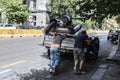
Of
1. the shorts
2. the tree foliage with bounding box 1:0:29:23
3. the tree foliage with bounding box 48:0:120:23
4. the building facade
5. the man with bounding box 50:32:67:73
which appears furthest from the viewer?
the building facade

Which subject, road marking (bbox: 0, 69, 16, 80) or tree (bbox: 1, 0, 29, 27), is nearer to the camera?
road marking (bbox: 0, 69, 16, 80)

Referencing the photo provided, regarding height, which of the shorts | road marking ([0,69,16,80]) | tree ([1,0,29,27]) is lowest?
road marking ([0,69,16,80])

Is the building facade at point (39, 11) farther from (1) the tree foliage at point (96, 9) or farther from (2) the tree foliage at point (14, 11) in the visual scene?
(1) the tree foliage at point (96, 9)

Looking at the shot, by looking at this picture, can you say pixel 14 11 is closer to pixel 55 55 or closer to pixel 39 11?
pixel 39 11

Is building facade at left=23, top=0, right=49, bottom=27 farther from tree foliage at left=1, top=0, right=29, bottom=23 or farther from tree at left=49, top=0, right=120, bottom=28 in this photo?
tree at left=49, top=0, right=120, bottom=28

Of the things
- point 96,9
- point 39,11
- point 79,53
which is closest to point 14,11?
point 39,11

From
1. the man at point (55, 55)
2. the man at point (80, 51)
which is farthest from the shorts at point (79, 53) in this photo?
the man at point (55, 55)

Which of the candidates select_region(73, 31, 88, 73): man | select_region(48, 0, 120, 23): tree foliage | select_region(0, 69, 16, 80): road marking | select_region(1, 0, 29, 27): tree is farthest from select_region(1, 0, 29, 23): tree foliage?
select_region(48, 0, 120, 23): tree foliage

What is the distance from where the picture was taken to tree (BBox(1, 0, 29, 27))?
2169 inches

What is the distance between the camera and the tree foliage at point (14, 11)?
5509 centimetres

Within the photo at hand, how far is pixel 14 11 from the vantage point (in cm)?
5550

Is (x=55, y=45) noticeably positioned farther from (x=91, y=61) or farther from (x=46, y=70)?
(x=91, y=61)

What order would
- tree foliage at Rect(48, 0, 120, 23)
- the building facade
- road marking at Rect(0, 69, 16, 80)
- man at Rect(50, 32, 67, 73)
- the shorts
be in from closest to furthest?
road marking at Rect(0, 69, 16, 80) < tree foliage at Rect(48, 0, 120, 23) < man at Rect(50, 32, 67, 73) < the shorts < the building facade

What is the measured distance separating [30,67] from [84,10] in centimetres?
361
